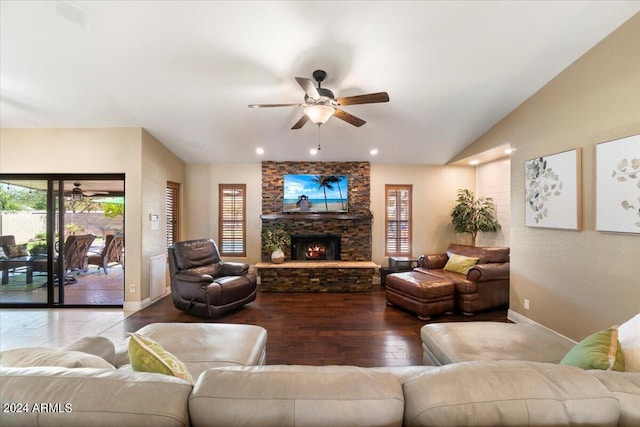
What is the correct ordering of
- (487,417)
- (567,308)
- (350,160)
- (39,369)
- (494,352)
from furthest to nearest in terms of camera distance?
(350,160) < (567,308) < (494,352) < (39,369) < (487,417)

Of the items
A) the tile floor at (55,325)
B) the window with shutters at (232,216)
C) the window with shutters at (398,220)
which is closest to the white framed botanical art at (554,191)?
the window with shutters at (398,220)

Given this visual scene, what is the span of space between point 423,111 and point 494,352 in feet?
10.3

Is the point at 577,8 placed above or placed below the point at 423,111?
above

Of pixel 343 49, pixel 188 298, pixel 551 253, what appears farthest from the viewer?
pixel 188 298

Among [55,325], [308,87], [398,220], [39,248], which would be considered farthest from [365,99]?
[39,248]

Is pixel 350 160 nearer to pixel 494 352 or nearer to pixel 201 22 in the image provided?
pixel 201 22

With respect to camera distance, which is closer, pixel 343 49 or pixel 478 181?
pixel 343 49

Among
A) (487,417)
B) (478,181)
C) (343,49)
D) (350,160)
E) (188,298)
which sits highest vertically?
(343,49)

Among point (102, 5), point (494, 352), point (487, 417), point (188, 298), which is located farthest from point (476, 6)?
point (188, 298)

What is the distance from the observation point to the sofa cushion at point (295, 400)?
0.84 m

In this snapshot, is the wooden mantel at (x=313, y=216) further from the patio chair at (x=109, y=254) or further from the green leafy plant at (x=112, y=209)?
the patio chair at (x=109, y=254)

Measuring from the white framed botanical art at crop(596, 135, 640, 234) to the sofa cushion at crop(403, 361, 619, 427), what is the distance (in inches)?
94.8

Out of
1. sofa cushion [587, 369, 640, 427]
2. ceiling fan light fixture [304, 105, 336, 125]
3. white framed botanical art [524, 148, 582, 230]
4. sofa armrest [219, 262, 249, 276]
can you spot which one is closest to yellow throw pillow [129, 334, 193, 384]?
sofa cushion [587, 369, 640, 427]

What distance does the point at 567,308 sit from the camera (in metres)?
3.05
